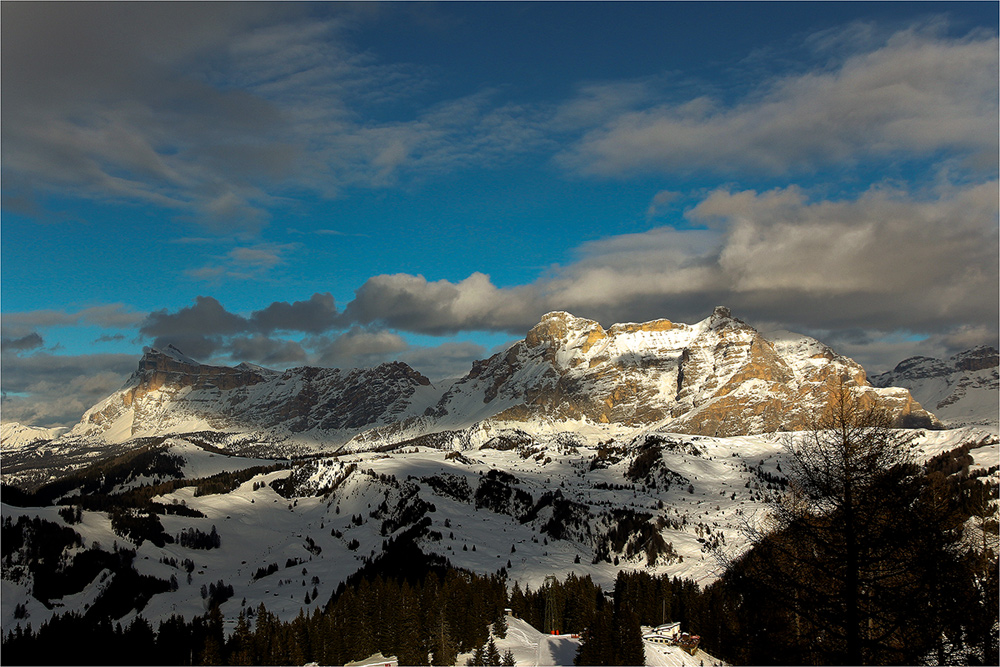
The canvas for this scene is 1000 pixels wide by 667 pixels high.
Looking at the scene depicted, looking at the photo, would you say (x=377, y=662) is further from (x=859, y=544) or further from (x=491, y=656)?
(x=859, y=544)

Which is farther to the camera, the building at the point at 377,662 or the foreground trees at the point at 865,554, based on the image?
the building at the point at 377,662

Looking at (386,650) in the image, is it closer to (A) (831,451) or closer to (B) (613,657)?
(B) (613,657)

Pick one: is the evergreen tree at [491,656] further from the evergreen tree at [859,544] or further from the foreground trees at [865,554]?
the evergreen tree at [859,544]

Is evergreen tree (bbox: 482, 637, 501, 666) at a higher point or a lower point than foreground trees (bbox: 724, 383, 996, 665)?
lower

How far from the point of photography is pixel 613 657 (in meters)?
66.1

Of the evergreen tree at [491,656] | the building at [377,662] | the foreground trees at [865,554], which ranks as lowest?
the building at [377,662]

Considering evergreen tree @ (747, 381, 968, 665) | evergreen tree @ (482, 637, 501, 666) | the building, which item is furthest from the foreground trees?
the building

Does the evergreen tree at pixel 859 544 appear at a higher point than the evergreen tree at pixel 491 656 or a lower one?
higher

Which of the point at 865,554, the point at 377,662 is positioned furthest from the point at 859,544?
the point at 377,662

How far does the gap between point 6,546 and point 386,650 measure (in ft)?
427

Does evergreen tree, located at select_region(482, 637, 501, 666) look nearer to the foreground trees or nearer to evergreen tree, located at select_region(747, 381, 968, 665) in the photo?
the foreground trees

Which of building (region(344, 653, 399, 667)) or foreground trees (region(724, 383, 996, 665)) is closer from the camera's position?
foreground trees (region(724, 383, 996, 665))

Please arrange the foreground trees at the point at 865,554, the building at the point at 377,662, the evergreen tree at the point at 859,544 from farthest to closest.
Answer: the building at the point at 377,662, the evergreen tree at the point at 859,544, the foreground trees at the point at 865,554

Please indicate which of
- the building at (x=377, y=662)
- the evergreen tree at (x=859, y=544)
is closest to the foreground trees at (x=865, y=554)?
the evergreen tree at (x=859, y=544)
